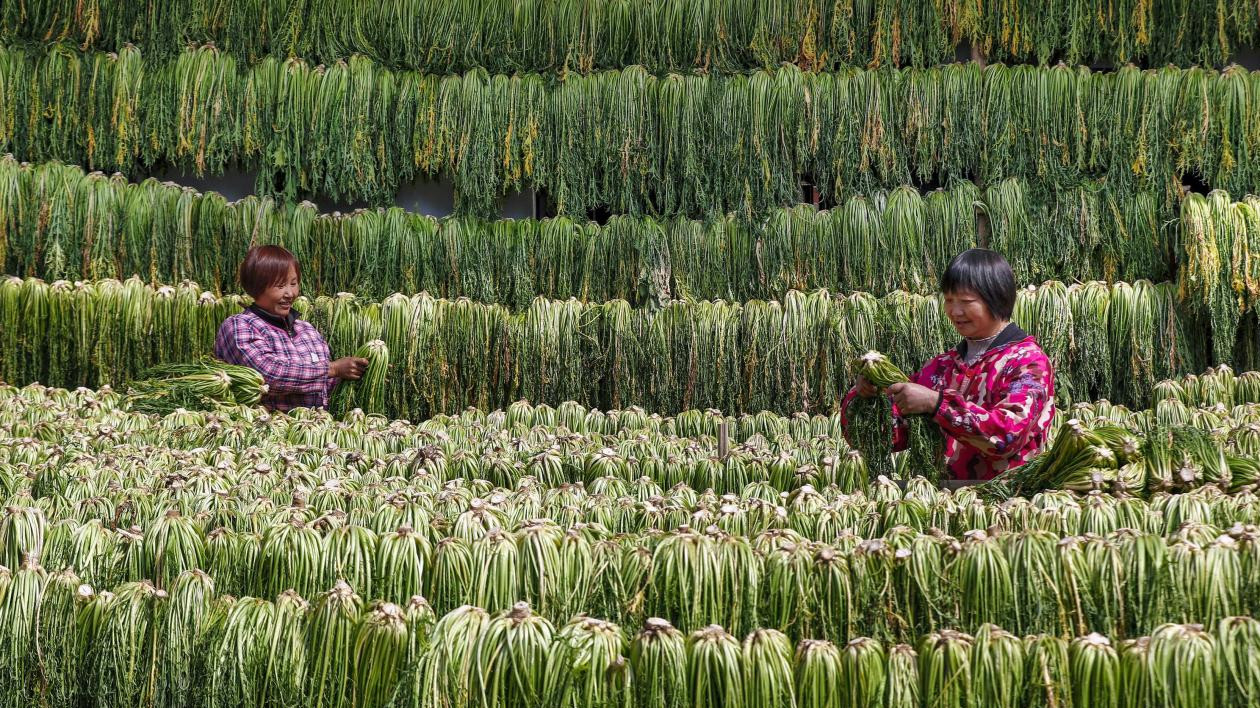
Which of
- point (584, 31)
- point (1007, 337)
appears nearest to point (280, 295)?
point (584, 31)

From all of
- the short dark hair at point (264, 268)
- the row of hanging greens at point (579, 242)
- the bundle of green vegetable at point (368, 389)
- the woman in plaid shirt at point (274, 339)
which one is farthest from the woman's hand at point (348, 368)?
the row of hanging greens at point (579, 242)

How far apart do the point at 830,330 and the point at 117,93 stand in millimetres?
4207

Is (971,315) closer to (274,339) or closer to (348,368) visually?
(274,339)

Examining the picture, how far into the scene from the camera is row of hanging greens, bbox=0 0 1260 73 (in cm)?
717

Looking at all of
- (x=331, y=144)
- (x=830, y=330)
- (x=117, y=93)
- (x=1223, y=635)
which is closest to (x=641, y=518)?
(x=1223, y=635)

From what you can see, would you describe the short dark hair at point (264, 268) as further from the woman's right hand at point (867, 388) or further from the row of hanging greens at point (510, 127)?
the woman's right hand at point (867, 388)

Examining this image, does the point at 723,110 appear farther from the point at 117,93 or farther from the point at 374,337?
the point at 117,93

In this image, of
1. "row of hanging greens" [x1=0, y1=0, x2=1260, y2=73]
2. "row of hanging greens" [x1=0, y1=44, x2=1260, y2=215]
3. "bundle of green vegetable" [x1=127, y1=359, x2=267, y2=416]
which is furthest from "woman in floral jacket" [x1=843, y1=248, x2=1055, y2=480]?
"row of hanging greens" [x1=0, y1=0, x2=1260, y2=73]

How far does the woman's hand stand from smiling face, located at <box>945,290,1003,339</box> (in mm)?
3219

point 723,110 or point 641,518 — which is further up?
point 723,110

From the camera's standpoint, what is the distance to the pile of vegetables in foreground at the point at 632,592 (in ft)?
7.28

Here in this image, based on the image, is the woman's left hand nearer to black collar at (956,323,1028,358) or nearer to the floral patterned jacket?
the floral patterned jacket

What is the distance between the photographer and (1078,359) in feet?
21.5

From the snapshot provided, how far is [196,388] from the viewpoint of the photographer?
17.4ft
